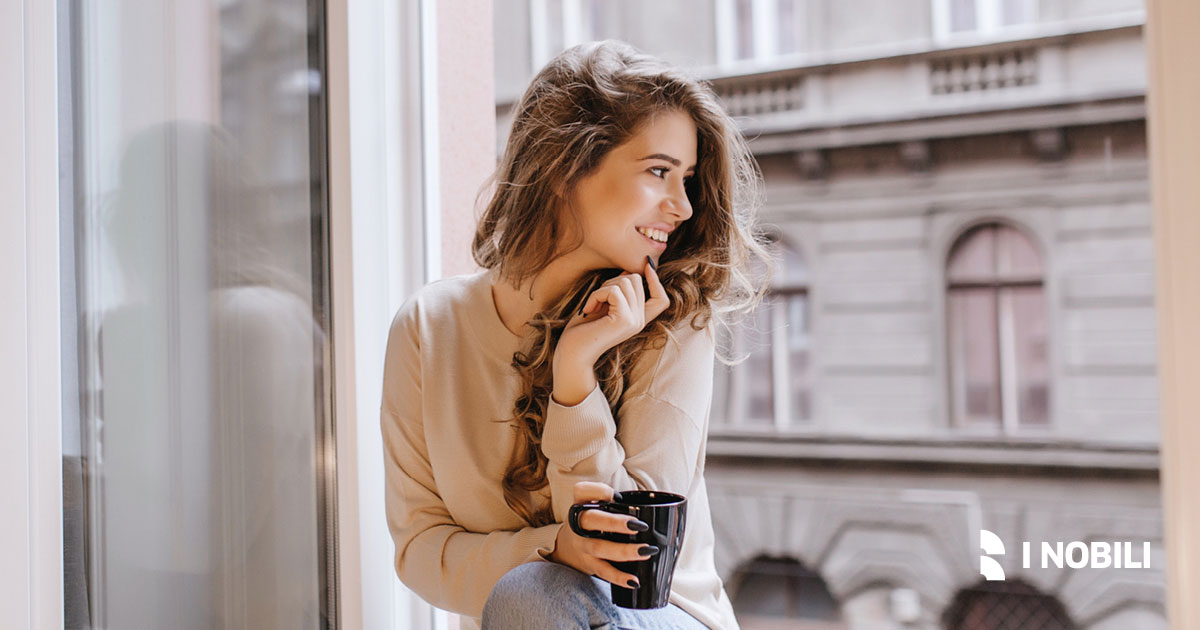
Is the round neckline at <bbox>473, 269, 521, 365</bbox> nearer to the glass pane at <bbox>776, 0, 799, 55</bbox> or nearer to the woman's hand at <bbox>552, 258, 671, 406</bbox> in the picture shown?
the woman's hand at <bbox>552, 258, 671, 406</bbox>

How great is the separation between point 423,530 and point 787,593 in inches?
257

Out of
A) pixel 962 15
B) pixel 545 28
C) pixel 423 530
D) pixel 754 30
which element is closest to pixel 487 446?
pixel 423 530

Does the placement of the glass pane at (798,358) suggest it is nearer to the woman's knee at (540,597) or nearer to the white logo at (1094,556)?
the white logo at (1094,556)

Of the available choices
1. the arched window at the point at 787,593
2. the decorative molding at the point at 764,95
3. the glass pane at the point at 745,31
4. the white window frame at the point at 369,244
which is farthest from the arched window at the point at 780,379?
the white window frame at the point at 369,244

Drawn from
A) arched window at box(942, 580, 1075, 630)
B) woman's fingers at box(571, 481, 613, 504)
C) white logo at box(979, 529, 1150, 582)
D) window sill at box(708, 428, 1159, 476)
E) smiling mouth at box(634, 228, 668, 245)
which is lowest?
arched window at box(942, 580, 1075, 630)

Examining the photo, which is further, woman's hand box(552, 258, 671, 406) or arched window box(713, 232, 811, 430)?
arched window box(713, 232, 811, 430)

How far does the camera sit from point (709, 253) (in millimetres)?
833

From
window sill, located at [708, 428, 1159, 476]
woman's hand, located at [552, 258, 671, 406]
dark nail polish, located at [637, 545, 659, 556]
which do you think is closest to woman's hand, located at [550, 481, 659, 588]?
dark nail polish, located at [637, 545, 659, 556]

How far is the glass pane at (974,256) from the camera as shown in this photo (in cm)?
596

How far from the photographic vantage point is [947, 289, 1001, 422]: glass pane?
5.76 metres

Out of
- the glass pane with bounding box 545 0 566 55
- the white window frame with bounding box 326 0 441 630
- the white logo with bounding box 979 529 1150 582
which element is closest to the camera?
the white window frame with bounding box 326 0 441 630

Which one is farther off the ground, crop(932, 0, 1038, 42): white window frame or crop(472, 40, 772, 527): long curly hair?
crop(932, 0, 1038, 42): white window frame

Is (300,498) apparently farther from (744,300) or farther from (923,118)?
(923,118)

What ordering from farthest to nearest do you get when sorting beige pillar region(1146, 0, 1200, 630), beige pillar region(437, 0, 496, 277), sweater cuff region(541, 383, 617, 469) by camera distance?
beige pillar region(437, 0, 496, 277), sweater cuff region(541, 383, 617, 469), beige pillar region(1146, 0, 1200, 630)
